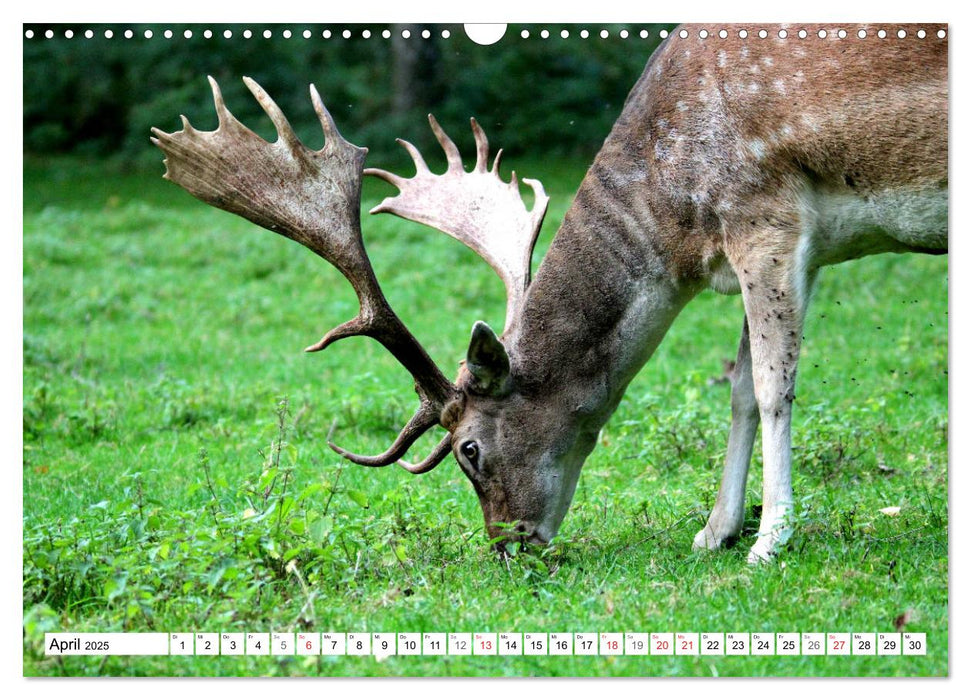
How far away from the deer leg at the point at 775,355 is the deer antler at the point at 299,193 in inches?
54.1

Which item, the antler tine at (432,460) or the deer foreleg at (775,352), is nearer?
the deer foreleg at (775,352)

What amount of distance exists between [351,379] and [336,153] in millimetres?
3907

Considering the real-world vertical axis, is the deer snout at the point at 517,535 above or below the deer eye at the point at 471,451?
below

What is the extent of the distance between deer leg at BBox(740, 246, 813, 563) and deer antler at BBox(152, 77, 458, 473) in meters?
1.37

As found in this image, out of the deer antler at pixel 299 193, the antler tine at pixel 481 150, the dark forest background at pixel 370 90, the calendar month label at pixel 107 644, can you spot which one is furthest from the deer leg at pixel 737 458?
the dark forest background at pixel 370 90

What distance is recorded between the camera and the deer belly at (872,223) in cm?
538

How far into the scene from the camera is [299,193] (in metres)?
5.88

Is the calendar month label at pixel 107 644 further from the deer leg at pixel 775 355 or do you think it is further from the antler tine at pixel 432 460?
the deer leg at pixel 775 355

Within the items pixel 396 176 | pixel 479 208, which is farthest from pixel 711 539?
pixel 396 176

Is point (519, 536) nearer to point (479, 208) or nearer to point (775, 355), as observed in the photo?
point (775, 355)

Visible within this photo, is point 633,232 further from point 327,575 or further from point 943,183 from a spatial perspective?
point 327,575

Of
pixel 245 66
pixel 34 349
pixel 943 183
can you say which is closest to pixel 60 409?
pixel 34 349

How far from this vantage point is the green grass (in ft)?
16.1

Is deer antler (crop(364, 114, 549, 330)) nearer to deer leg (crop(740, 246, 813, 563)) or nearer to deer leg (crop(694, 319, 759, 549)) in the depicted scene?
deer leg (crop(694, 319, 759, 549))
